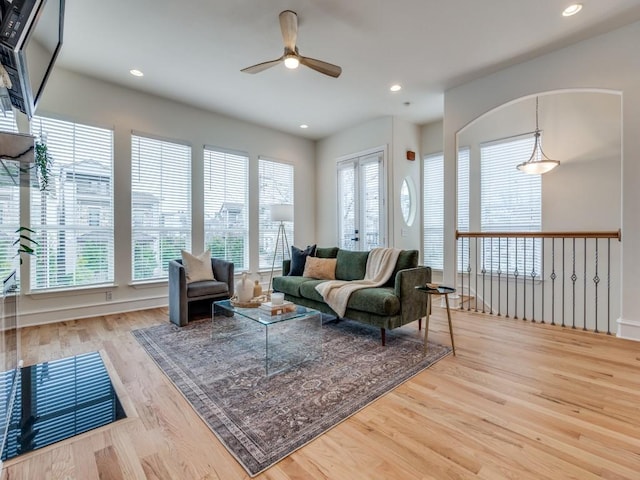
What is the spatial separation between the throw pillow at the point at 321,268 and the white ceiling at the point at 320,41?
96.8 inches

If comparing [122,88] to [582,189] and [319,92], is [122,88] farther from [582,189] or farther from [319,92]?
Result: [582,189]

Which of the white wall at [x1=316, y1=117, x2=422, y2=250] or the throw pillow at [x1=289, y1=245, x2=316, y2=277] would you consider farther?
the white wall at [x1=316, y1=117, x2=422, y2=250]

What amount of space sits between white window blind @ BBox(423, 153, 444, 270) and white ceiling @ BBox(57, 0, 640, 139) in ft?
4.86

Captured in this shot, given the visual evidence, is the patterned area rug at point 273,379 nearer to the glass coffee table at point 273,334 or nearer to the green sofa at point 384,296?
the glass coffee table at point 273,334

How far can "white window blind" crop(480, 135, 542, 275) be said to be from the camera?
4.65 meters

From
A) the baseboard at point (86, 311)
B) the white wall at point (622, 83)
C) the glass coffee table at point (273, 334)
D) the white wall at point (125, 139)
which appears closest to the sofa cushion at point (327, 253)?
the glass coffee table at point (273, 334)

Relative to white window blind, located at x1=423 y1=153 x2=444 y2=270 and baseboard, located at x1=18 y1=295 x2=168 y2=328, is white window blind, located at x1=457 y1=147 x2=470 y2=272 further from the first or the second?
baseboard, located at x1=18 y1=295 x2=168 y2=328

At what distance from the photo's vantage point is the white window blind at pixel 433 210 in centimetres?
582

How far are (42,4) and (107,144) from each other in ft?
9.48

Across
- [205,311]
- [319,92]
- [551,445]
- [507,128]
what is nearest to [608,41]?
[507,128]

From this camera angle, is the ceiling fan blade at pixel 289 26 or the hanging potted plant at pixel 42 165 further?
the hanging potted plant at pixel 42 165

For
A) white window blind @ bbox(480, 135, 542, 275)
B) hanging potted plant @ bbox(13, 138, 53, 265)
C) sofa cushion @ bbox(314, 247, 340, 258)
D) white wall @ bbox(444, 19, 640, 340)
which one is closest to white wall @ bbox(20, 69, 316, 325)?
hanging potted plant @ bbox(13, 138, 53, 265)

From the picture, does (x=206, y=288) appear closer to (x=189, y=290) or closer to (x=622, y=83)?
(x=189, y=290)

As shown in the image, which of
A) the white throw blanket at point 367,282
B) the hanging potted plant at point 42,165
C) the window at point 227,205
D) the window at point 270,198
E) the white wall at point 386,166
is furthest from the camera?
the window at point 270,198
